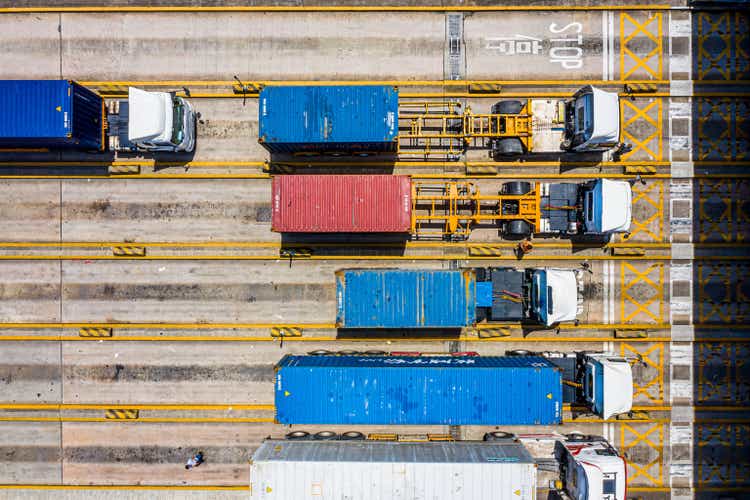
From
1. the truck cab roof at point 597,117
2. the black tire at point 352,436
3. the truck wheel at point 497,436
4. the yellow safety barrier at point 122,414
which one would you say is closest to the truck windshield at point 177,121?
the yellow safety barrier at point 122,414

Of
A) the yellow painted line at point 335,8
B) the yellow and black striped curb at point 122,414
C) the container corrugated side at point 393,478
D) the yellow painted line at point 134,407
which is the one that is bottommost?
the container corrugated side at point 393,478

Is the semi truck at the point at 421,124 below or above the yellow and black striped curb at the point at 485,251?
above

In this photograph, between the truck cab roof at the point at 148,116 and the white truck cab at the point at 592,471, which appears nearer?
the white truck cab at the point at 592,471

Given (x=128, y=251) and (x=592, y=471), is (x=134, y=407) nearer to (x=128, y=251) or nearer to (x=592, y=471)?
(x=128, y=251)

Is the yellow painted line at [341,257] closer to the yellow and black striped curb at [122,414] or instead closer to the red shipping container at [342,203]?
the red shipping container at [342,203]

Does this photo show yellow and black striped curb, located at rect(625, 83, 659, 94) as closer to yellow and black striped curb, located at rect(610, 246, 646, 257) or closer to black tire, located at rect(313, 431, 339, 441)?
yellow and black striped curb, located at rect(610, 246, 646, 257)

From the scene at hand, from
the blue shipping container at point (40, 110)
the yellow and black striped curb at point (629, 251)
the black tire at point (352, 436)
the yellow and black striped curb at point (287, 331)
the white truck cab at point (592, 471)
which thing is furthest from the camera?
the yellow and black striped curb at point (287, 331)
